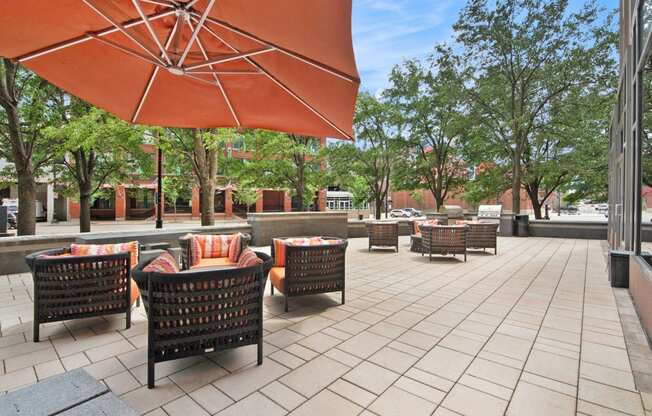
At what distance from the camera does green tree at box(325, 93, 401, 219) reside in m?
14.7

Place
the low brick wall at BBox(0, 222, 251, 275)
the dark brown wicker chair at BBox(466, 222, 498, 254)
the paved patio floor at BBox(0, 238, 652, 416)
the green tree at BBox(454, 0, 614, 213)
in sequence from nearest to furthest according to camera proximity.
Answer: the paved patio floor at BBox(0, 238, 652, 416)
the low brick wall at BBox(0, 222, 251, 275)
the dark brown wicker chair at BBox(466, 222, 498, 254)
the green tree at BBox(454, 0, 614, 213)

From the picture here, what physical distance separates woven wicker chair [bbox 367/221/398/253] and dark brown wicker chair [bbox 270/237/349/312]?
15.5ft

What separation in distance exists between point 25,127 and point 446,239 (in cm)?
1185

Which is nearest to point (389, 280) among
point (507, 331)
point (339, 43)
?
point (507, 331)

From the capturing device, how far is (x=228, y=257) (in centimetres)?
509

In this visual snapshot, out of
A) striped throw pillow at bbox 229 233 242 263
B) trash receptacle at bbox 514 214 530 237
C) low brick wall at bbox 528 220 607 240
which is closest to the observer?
striped throw pillow at bbox 229 233 242 263

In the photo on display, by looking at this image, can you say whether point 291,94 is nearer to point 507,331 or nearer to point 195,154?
point 507,331

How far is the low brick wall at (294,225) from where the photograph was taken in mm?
9773

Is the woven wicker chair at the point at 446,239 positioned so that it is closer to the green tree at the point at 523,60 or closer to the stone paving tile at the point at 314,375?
the stone paving tile at the point at 314,375

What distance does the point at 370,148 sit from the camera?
15.2m

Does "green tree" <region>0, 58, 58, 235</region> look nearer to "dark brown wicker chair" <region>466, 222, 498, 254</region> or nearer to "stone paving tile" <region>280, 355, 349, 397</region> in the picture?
"stone paving tile" <region>280, 355, 349, 397</region>

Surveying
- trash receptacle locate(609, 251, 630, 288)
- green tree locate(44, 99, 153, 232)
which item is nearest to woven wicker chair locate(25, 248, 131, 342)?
green tree locate(44, 99, 153, 232)

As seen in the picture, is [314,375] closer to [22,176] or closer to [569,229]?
[22,176]

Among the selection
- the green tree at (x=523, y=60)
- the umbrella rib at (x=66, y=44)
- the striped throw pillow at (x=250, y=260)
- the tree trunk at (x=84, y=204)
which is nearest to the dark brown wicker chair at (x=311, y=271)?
the striped throw pillow at (x=250, y=260)
